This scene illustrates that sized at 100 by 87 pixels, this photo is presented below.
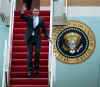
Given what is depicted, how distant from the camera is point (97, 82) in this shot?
11352 mm

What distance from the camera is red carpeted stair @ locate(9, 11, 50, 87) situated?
324 inches

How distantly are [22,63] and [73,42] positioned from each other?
3.50 m

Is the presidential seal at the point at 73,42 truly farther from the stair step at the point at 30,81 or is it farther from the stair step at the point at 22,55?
the stair step at the point at 30,81

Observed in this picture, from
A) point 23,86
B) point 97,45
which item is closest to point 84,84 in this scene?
point 97,45

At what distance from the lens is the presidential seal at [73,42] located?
11.6 meters

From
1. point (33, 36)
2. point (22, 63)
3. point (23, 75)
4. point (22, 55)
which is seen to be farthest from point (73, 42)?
point (33, 36)

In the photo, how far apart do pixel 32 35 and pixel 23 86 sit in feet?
4.02

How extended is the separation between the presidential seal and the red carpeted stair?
6.99 feet

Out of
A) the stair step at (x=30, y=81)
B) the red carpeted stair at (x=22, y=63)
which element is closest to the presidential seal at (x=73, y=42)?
the red carpeted stair at (x=22, y=63)

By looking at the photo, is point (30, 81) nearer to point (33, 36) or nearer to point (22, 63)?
point (22, 63)

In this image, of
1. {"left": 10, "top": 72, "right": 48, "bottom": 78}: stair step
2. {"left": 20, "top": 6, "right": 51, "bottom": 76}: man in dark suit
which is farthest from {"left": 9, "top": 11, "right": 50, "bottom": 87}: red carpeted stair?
{"left": 20, "top": 6, "right": 51, "bottom": 76}: man in dark suit

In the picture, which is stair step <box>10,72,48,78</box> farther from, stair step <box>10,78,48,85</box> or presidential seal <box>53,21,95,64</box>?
presidential seal <box>53,21,95,64</box>

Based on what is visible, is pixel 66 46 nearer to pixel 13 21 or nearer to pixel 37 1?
pixel 37 1

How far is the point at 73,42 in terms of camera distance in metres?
11.9
